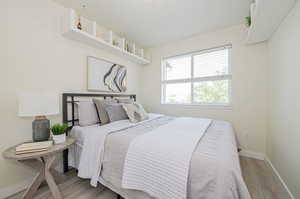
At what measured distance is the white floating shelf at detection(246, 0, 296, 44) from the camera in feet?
4.38

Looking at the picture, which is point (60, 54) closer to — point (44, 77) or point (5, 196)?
point (44, 77)

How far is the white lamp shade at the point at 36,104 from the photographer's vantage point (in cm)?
122

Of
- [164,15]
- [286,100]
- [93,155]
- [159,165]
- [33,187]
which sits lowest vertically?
[33,187]

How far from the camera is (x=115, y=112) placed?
77.3 inches

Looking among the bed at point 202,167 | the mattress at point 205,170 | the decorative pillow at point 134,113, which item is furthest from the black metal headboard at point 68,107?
the mattress at point 205,170

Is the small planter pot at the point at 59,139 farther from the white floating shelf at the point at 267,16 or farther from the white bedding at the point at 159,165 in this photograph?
the white floating shelf at the point at 267,16

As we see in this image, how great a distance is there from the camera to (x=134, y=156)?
3.53ft

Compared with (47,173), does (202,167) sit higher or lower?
higher

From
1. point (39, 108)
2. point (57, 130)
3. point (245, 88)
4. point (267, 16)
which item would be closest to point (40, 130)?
point (57, 130)

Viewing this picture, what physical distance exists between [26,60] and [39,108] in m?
0.77

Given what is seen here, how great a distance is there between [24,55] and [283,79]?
11.2ft

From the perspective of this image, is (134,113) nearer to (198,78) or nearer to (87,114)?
(87,114)

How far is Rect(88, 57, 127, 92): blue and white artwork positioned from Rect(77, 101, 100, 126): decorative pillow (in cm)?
43

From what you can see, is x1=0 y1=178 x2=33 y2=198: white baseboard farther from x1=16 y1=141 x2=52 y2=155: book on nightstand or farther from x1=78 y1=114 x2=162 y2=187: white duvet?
x1=78 y1=114 x2=162 y2=187: white duvet
